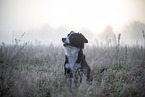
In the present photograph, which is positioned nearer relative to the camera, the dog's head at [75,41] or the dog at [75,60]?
the dog at [75,60]

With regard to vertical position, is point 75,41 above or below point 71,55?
above

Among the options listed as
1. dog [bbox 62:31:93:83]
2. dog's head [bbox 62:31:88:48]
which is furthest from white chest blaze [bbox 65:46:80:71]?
dog's head [bbox 62:31:88:48]

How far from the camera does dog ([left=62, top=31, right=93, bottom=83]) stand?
2752mm

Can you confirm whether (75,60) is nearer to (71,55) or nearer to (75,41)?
(71,55)

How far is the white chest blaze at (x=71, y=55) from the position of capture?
9.26ft

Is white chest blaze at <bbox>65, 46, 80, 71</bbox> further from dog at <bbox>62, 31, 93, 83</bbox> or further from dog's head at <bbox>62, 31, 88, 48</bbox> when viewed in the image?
dog's head at <bbox>62, 31, 88, 48</bbox>

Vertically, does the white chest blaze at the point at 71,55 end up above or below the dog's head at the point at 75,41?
below

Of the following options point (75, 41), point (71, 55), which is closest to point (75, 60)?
point (71, 55)

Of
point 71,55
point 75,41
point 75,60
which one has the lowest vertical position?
point 75,60

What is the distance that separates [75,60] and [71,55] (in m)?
0.19

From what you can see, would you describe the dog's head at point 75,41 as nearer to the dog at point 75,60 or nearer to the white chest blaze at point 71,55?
the dog at point 75,60

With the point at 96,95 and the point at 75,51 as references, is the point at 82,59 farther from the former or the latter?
the point at 96,95

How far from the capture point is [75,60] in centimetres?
286

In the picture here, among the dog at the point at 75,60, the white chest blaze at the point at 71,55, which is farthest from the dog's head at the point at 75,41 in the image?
the white chest blaze at the point at 71,55
